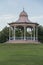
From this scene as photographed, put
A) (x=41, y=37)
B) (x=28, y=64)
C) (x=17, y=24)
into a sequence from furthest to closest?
(x=41, y=37) < (x=17, y=24) < (x=28, y=64)

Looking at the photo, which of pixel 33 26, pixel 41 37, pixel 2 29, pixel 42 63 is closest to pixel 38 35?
pixel 41 37

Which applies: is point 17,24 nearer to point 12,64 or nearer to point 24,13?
point 24,13

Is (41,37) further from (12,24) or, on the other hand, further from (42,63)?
(42,63)

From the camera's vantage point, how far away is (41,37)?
151 ft

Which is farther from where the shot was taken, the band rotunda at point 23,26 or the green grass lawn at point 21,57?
the band rotunda at point 23,26

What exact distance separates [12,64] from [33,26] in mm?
30812

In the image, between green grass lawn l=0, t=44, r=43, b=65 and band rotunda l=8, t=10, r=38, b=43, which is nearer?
green grass lawn l=0, t=44, r=43, b=65

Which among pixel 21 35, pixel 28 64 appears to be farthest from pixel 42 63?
pixel 21 35

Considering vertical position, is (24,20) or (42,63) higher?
(24,20)

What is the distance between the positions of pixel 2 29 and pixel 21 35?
9.59 meters

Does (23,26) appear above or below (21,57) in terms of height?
above

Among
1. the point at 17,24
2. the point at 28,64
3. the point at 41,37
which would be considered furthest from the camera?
the point at 41,37

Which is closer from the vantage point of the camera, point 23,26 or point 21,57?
point 21,57

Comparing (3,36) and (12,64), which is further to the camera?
(3,36)
